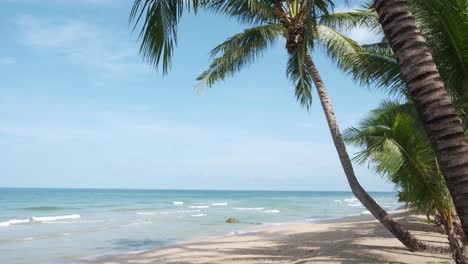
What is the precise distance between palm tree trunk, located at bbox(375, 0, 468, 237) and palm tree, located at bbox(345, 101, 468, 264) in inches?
154

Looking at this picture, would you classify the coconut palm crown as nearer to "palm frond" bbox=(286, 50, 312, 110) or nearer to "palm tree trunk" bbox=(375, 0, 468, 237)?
"palm frond" bbox=(286, 50, 312, 110)

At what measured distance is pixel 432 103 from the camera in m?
2.93

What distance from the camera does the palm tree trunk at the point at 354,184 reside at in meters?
9.28

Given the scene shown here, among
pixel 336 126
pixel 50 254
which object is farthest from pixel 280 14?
pixel 50 254

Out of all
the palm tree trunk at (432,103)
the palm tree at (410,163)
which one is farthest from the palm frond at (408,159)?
the palm tree trunk at (432,103)

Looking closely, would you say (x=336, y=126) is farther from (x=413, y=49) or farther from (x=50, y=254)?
(x=50, y=254)

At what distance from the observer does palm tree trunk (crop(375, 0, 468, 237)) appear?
9.40ft

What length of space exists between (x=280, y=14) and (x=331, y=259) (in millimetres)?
5810

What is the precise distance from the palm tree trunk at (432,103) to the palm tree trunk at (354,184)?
265 inches

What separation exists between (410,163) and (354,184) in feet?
9.19

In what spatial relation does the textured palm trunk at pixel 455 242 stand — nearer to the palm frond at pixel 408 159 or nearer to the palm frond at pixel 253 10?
the palm frond at pixel 408 159

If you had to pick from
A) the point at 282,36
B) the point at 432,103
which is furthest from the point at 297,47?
the point at 432,103

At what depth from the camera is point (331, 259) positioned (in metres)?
9.25

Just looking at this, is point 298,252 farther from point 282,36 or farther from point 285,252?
point 282,36
